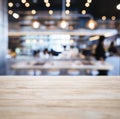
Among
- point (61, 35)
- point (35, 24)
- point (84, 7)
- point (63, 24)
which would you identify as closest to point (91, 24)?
point (84, 7)

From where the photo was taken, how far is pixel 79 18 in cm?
705

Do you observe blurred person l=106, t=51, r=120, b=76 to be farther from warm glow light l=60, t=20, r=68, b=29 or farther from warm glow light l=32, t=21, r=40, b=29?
warm glow light l=32, t=21, r=40, b=29

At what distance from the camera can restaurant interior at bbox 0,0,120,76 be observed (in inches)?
248

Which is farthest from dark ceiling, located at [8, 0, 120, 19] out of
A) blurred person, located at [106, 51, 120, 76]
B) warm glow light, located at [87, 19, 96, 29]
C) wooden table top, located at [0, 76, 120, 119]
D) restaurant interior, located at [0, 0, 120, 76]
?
wooden table top, located at [0, 76, 120, 119]

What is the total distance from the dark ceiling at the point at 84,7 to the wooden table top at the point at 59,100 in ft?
13.7

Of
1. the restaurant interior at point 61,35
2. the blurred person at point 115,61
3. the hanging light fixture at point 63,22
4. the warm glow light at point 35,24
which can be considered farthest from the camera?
the warm glow light at point 35,24

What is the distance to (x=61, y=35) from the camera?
682 centimetres

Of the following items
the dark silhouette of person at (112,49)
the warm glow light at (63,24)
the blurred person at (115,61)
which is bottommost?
the blurred person at (115,61)

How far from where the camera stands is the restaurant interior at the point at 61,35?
20.7ft

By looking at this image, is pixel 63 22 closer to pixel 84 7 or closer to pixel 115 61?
pixel 84 7

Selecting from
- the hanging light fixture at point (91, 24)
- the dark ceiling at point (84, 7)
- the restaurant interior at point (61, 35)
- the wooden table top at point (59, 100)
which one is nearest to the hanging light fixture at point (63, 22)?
the restaurant interior at point (61, 35)

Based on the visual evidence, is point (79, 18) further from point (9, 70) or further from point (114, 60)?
point (9, 70)

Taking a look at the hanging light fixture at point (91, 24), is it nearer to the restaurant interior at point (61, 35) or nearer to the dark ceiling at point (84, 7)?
the restaurant interior at point (61, 35)

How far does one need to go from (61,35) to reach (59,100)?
502 cm
